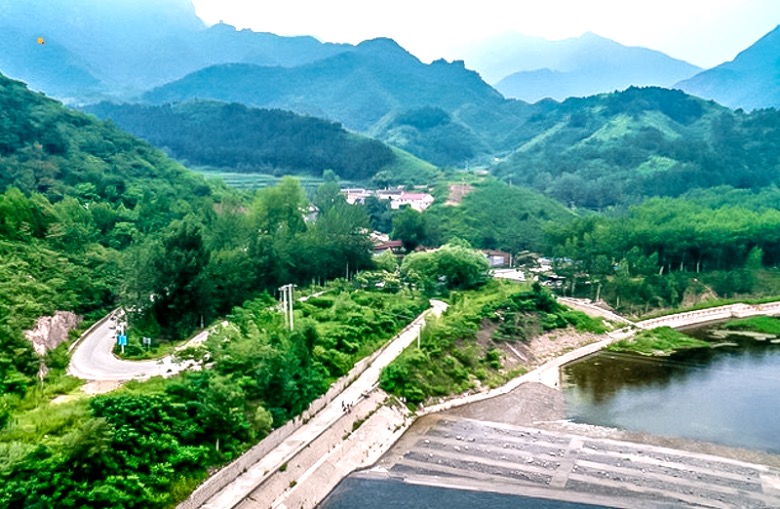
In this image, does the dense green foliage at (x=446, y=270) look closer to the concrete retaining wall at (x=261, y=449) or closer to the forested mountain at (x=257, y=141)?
the concrete retaining wall at (x=261, y=449)

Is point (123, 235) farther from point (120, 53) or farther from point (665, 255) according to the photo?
point (120, 53)

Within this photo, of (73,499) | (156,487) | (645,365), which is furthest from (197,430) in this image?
(645,365)

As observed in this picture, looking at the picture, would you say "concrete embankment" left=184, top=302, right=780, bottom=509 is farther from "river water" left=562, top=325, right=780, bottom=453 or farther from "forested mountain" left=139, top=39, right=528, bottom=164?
"forested mountain" left=139, top=39, right=528, bottom=164

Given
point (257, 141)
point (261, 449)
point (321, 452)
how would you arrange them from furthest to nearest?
point (257, 141) → point (321, 452) → point (261, 449)

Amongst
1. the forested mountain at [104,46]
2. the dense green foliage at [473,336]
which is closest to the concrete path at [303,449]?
the dense green foliage at [473,336]

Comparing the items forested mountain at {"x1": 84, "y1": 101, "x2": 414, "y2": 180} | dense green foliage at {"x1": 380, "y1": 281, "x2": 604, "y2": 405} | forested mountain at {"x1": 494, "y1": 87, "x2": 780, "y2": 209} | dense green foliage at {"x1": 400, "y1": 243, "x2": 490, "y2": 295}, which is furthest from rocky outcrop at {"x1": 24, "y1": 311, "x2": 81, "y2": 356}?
forested mountain at {"x1": 494, "y1": 87, "x2": 780, "y2": 209}

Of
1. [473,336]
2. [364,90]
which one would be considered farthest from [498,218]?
[364,90]
